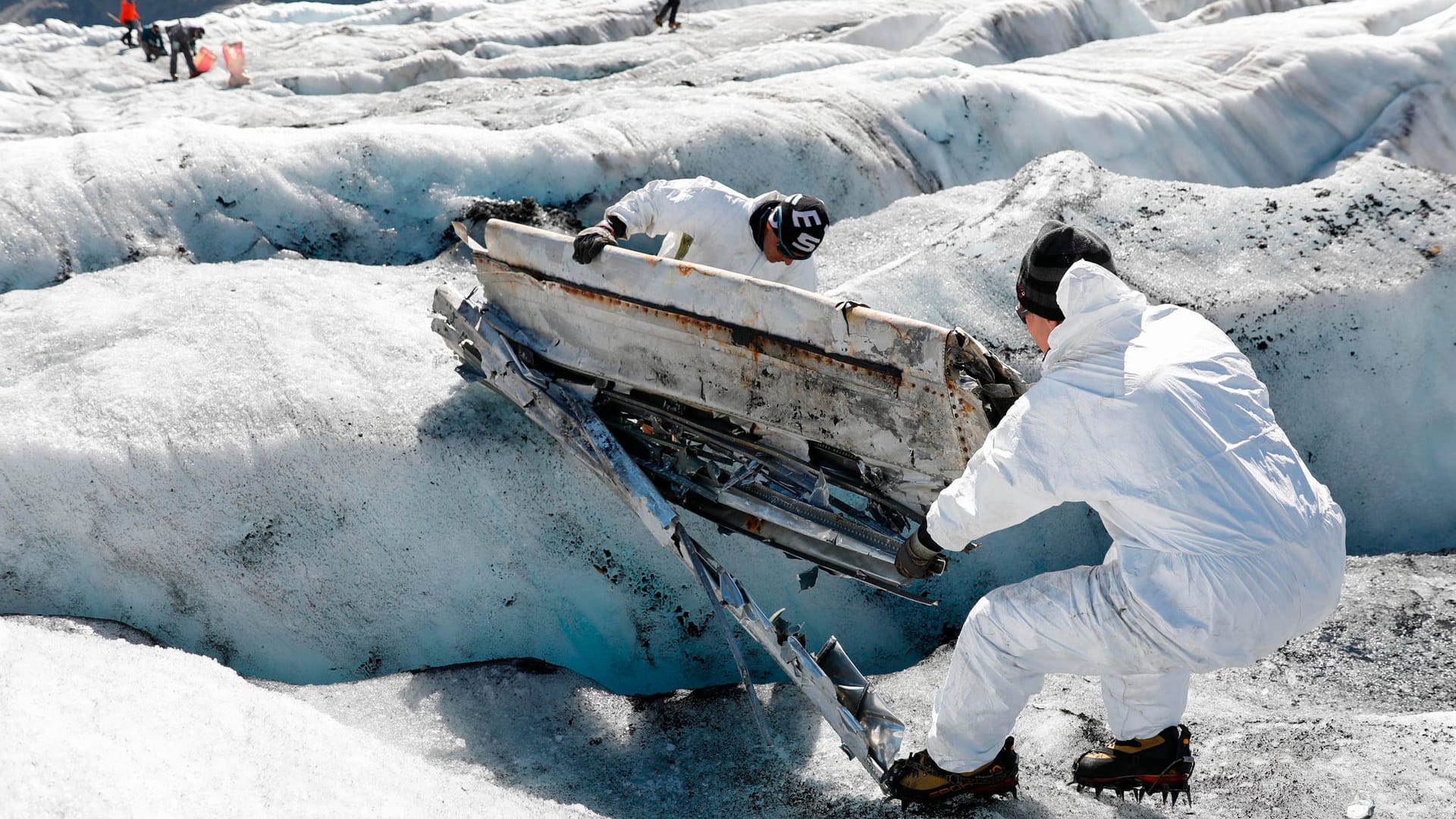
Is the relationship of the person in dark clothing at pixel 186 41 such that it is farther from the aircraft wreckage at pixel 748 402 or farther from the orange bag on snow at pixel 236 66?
the aircraft wreckage at pixel 748 402

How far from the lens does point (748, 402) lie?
3223 millimetres

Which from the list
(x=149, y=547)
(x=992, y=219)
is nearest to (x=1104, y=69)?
(x=992, y=219)

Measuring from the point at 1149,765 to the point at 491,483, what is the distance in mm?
2408

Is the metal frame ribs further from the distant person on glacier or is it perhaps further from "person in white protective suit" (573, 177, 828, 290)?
the distant person on glacier

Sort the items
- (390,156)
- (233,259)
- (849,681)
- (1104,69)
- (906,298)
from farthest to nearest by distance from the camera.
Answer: (1104,69), (390,156), (233,259), (906,298), (849,681)

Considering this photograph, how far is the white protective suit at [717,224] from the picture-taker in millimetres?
3855

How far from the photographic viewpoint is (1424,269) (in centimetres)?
438

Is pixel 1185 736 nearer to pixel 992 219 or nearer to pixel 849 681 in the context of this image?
pixel 849 681

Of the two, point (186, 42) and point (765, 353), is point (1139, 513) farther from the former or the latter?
point (186, 42)

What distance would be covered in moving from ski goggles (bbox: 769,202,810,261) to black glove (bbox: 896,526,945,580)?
1.41 metres

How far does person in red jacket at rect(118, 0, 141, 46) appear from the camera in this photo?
45.5ft

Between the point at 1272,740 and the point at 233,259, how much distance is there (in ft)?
16.7

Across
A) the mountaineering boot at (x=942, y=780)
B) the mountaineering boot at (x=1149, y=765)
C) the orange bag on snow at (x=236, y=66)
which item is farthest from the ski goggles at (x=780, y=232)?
the orange bag on snow at (x=236, y=66)

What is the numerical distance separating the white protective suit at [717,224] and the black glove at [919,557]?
1545 mm
